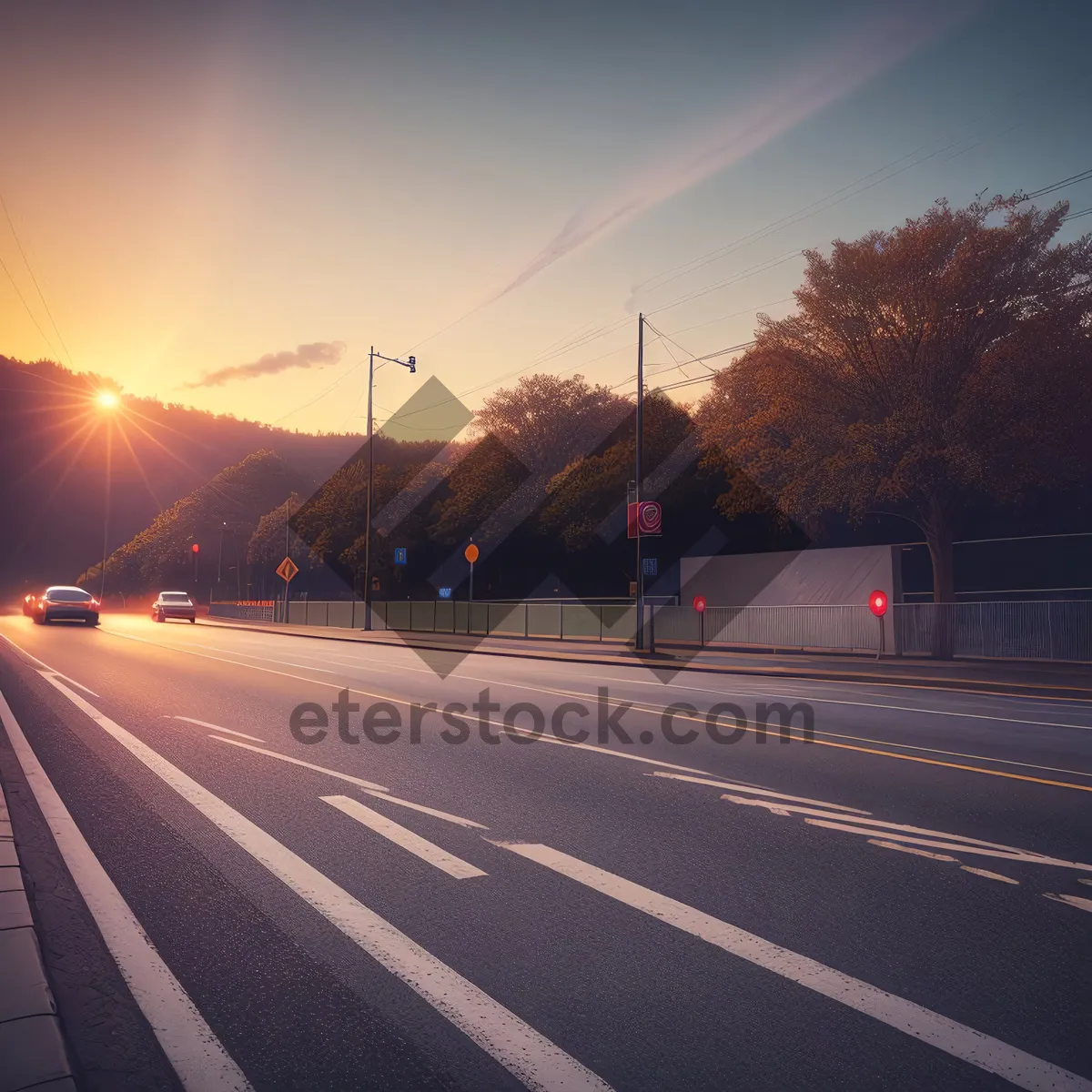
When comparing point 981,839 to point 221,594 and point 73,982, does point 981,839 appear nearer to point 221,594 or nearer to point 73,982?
point 73,982

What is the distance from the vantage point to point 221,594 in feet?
327

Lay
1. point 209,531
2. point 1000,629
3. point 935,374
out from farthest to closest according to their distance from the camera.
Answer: point 209,531
point 935,374
point 1000,629

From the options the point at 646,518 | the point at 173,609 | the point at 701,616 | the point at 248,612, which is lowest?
the point at 701,616

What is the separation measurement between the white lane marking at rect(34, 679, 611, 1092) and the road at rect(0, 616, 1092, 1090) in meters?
0.02

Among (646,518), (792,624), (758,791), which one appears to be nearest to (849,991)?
(758,791)

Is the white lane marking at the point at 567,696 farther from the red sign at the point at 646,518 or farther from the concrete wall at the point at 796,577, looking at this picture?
the concrete wall at the point at 796,577

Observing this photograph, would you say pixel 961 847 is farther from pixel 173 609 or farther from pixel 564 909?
pixel 173 609

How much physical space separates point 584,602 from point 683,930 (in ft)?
115

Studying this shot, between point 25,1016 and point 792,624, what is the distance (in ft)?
101

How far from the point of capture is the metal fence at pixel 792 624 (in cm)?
2465

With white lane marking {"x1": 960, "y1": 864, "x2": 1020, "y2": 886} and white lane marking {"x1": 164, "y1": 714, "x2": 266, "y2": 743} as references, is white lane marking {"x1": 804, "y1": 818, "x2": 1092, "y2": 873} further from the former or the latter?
white lane marking {"x1": 164, "y1": 714, "x2": 266, "y2": 743}

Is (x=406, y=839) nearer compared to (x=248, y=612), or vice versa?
(x=406, y=839)

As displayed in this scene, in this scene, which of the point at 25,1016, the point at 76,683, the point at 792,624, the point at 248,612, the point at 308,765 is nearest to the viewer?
the point at 25,1016

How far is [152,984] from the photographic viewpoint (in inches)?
150
